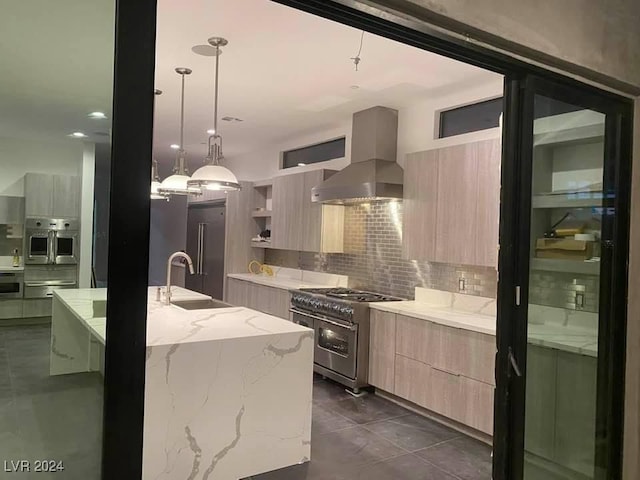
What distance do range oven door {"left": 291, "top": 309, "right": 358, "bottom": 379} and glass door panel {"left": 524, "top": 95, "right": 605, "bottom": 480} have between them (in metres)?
2.32

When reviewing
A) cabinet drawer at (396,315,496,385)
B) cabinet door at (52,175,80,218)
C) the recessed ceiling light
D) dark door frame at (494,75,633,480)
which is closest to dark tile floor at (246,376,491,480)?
cabinet drawer at (396,315,496,385)

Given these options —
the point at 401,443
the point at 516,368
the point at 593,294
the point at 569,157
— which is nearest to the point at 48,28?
the point at 516,368

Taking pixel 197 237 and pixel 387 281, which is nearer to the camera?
pixel 387 281

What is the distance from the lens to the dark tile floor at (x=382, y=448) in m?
3.06

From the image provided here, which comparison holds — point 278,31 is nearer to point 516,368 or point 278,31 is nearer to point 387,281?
point 516,368

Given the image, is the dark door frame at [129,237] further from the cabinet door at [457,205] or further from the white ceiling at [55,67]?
the cabinet door at [457,205]

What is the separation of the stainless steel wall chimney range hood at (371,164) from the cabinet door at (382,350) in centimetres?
117

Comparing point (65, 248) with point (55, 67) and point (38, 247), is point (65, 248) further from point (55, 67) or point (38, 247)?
point (55, 67)

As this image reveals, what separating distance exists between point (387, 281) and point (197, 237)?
12.5ft

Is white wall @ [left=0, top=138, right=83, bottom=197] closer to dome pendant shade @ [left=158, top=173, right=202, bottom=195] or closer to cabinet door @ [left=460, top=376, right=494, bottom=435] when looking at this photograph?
dome pendant shade @ [left=158, top=173, right=202, bottom=195]

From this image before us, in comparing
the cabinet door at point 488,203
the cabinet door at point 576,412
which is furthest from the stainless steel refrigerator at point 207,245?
the cabinet door at point 576,412

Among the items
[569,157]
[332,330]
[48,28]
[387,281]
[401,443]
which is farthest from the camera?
[387,281]

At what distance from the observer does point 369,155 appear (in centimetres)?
486

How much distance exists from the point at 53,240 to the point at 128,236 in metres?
0.24
